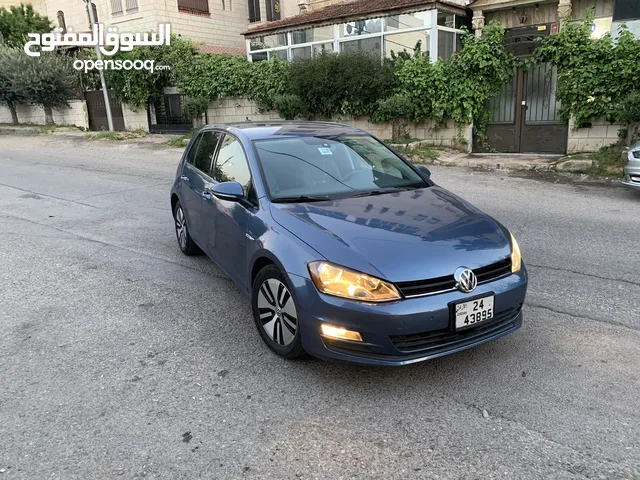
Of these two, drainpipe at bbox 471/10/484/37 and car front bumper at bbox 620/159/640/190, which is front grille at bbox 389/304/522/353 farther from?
drainpipe at bbox 471/10/484/37

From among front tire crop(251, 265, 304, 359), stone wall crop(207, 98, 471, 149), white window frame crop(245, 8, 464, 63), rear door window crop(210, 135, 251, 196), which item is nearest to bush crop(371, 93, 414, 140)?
stone wall crop(207, 98, 471, 149)

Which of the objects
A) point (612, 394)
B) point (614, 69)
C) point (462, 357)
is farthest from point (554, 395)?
point (614, 69)

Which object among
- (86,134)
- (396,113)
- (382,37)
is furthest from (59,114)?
(396,113)

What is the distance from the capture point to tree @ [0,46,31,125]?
898 inches

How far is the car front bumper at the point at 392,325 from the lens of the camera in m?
2.93

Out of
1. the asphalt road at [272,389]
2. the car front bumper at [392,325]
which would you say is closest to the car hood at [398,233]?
the car front bumper at [392,325]

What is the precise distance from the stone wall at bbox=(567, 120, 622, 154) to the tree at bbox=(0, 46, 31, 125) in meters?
22.2

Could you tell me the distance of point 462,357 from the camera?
3520 millimetres

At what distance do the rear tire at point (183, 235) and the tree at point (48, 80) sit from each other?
68.1 feet

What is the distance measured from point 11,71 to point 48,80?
1.73m

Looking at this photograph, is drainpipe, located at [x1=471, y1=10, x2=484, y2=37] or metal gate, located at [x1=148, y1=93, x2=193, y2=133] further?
metal gate, located at [x1=148, y1=93, x2=193, y2=133]

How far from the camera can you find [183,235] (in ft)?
19.2

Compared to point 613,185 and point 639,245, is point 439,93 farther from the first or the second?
point 639,245

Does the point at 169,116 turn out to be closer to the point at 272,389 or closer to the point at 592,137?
the point at 592,137
